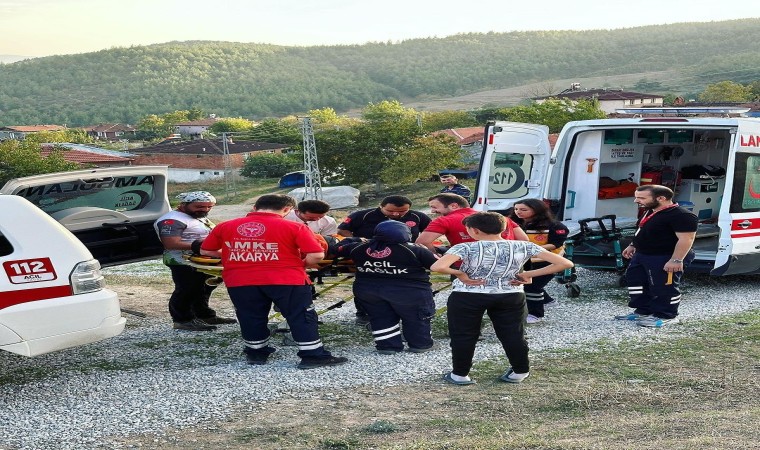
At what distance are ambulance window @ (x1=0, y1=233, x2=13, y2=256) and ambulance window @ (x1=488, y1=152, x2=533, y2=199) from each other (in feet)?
20.9

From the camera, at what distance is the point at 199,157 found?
83.8 m

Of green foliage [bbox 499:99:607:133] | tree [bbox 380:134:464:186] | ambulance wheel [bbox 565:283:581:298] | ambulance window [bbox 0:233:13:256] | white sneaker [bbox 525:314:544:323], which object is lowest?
tree [bbox 380:134:464:186]

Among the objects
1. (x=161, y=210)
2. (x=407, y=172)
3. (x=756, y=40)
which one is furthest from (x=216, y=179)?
(x=756, y=40)

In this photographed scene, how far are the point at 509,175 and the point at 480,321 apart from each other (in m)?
5.08

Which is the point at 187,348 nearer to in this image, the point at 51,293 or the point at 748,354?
the point at 51,293

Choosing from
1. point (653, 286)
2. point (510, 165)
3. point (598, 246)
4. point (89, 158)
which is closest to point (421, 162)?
point (89, 158)

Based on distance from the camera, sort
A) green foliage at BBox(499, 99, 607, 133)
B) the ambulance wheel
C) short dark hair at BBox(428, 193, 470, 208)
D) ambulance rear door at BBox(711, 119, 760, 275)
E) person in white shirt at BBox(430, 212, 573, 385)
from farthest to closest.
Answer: green foliage at BBox(499, 99, 607, 133), the ambulance wheel, ambulance rear door at BBox(711, 119, 760, 275), short dark hair at BBox(428, 193, 470, 208), person in white shirt at BBox(430, 212, 573, 385)

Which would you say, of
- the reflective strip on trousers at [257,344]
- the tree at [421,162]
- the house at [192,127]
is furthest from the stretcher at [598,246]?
the house at [192,127]

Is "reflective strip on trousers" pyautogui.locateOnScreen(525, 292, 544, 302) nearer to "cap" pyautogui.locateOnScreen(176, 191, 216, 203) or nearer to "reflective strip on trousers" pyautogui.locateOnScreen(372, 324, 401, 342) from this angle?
"reflective strip on trousers" pyautogui.locateOnScreen(372, 324, 401, 342)

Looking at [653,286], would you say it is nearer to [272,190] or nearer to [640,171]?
[640,171]

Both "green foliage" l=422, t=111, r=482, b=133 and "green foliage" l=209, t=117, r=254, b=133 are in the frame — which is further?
"green foliage" l=209, t=117, r=254, b=133

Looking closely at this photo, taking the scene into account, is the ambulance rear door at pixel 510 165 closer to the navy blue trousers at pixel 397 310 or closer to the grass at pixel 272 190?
the navy blue trousers at pixel 397 310

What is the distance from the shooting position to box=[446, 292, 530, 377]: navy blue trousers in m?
6.53

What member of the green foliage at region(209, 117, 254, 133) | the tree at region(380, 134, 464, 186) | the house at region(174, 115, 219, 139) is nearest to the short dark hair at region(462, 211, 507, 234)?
the tree at region(380, 134, 464, 186)
